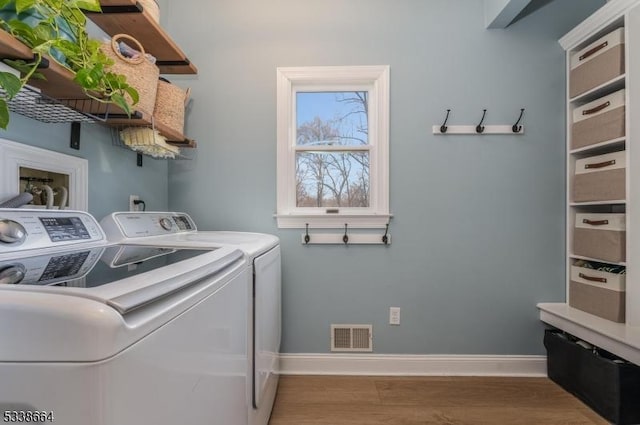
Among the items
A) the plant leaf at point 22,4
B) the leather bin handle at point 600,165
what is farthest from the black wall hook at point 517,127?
the plant leaf at point 22,4

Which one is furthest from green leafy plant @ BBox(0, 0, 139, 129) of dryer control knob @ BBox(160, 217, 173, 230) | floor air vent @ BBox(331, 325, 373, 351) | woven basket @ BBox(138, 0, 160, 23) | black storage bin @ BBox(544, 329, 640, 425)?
black storage bin @ BBox(544, 329, 640, 425)

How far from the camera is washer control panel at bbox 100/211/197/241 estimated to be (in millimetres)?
1350

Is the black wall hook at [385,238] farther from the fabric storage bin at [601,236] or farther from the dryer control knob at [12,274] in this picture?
the dryer control knob at [12,274]

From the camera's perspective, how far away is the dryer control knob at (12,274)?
56 cm

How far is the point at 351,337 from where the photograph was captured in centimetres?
203

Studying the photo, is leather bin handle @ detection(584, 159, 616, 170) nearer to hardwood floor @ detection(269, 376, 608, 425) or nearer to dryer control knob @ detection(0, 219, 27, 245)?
hardwood floor @ detection(269, 376, 608, 425)

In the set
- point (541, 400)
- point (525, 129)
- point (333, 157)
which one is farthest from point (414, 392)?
point (525, 129)

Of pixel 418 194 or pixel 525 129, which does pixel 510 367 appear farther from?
pixel 525 129

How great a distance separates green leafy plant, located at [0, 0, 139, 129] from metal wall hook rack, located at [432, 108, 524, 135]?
5.58 ft

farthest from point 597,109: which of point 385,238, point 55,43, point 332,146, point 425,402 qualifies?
point 55,43

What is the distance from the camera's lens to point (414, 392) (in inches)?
71.6

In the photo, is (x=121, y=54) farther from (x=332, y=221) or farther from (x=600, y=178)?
(x=600, y=178)

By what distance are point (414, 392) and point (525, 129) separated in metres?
1.71

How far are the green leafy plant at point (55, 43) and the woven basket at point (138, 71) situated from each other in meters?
0.23
